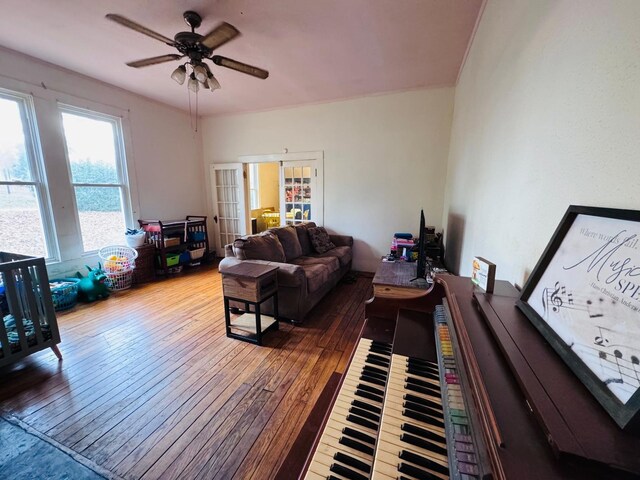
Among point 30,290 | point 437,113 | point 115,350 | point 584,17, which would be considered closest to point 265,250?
point 115,350

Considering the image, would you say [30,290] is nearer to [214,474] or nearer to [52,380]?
[52,380]

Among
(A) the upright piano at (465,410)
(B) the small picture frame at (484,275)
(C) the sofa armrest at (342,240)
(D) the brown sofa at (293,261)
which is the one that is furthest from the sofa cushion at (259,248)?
(B) the small picture frame at (484,275)

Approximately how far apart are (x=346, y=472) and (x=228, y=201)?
508cm

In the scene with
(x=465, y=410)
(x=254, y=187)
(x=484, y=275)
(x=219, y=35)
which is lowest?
(x=465, y=410)

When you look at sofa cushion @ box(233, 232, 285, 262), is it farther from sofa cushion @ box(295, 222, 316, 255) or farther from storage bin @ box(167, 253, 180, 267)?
storage bin @ box(167, 253, 180, 267)

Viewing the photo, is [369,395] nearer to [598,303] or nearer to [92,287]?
[598,303]

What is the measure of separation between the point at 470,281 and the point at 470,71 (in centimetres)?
229

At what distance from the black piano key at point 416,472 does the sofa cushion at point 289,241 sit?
8.93 feet

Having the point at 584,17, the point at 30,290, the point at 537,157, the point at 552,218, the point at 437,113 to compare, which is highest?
the point at 437,113

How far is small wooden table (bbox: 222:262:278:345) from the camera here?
222 centimetres

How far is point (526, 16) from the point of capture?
1066mm

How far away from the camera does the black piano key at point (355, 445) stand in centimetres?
76

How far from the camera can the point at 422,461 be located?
2.23ft

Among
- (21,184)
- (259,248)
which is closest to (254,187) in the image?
(21,184)
